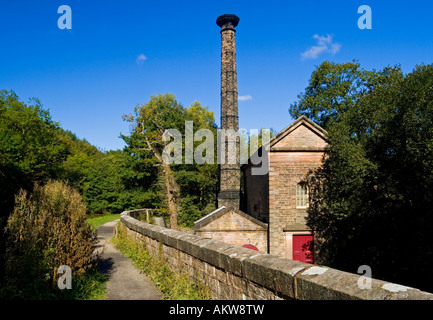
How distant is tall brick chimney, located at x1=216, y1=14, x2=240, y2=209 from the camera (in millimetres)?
22562

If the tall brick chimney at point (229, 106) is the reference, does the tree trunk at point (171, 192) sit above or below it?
below

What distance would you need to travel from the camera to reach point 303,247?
17.5 m

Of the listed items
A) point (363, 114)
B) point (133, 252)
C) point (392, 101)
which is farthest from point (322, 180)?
point (133, 252)

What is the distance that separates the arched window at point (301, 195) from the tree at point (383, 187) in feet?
1.35

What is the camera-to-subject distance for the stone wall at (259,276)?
272 centimetres

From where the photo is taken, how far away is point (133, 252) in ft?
35.6

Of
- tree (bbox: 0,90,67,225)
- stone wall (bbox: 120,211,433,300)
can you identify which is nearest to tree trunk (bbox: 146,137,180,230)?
tree (bbox: 0,90,67,225)

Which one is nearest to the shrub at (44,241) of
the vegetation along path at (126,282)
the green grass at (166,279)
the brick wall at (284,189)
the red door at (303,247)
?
the vegetation along path at (126,282)

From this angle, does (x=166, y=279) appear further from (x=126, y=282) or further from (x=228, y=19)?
(x=228, y=19)

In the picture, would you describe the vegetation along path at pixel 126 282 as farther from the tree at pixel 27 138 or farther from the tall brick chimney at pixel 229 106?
the tree at pixel 27 138

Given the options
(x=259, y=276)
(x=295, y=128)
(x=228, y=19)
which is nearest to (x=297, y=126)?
(x=295, y=128)

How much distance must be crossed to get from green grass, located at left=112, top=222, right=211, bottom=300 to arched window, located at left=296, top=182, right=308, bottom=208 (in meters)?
9.94

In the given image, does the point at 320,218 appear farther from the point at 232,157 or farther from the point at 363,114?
the point at 232,157
